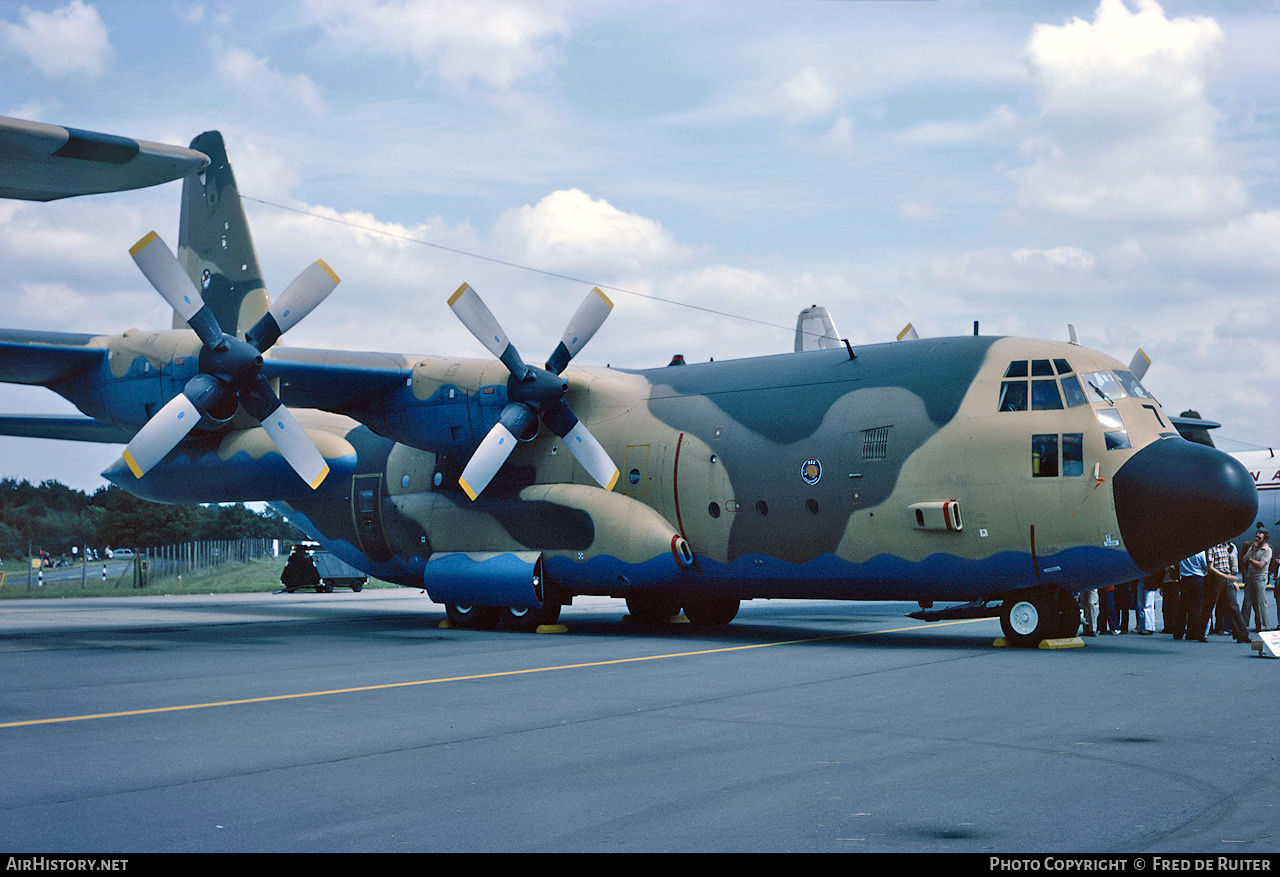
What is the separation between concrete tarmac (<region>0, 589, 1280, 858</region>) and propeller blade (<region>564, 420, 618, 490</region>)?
3366 millimetres

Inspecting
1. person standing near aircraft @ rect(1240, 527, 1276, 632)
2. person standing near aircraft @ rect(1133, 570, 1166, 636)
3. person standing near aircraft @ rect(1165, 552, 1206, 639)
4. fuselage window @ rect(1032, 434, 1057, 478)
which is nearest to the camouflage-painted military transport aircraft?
fuselage window @ rect(1032, 434, 1057, 478)

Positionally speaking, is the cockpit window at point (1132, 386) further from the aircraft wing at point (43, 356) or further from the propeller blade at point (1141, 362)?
the aircraft wing at point (43, 356)

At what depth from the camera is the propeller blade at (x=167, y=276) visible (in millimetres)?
17281

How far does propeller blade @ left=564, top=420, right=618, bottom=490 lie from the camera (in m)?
18.9

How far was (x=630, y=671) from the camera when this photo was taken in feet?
44.6

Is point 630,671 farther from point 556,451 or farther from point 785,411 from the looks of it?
point 556,451

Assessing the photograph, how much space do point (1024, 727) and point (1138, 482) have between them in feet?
21.7

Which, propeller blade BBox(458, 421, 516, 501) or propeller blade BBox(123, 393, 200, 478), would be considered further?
propeller blade BBox(458, 421, 516, 501)

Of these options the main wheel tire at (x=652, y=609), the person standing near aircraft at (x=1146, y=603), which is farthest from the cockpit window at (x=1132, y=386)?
the main wheel tire at (x=652, y=609)

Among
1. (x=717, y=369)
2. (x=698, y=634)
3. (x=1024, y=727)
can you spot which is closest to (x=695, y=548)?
(x=698, y=634)

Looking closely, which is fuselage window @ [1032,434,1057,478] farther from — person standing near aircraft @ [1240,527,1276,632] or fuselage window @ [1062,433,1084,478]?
person standing near aircraft @ [1240,527,1276,632]

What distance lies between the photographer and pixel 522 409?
63.3 feet

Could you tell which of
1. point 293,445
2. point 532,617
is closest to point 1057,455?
point 532,617

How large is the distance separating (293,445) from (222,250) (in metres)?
7.29
